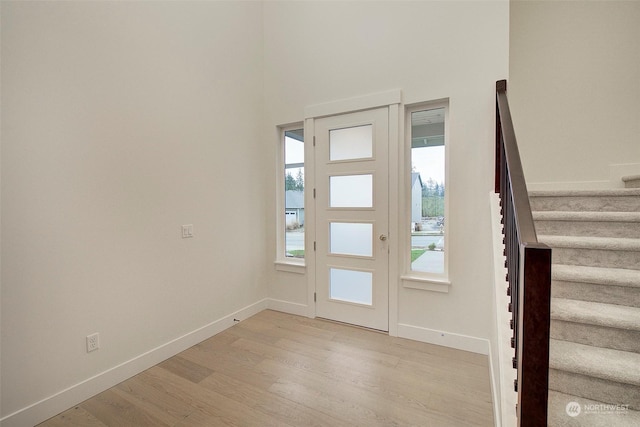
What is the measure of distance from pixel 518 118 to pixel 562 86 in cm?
46

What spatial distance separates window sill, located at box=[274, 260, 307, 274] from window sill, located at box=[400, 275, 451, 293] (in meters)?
1.15

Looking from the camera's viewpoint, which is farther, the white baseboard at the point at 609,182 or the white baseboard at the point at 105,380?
the white baseboard at the point at 609,182

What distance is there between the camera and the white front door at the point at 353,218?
9.37 ft

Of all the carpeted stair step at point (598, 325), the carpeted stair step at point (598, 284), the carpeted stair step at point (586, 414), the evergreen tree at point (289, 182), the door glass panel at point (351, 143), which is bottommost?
the carpeted stair step at point (586, 414)

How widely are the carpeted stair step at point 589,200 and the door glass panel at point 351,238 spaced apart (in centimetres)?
141

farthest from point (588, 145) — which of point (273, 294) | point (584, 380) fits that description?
point (273, 294)

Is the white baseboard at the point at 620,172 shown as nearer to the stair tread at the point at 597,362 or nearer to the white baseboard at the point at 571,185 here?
the white baseboard at the point at 571,185

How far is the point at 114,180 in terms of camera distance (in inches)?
82.7

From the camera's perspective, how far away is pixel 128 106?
2.18 metres

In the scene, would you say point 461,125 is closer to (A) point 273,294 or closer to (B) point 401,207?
(B) point 401,207

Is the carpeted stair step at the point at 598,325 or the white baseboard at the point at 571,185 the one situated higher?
the white baseboard at the point at 571,185

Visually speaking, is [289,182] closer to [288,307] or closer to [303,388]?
[288,307]

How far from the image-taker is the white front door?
2.86m

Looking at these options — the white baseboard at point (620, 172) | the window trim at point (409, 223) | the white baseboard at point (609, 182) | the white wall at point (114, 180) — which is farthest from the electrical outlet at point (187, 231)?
the white baseboard at point (620, 172)
